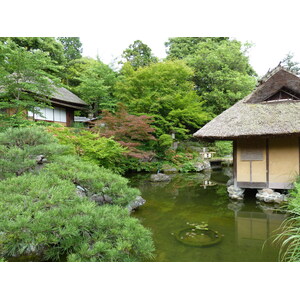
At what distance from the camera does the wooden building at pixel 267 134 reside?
6484 mm

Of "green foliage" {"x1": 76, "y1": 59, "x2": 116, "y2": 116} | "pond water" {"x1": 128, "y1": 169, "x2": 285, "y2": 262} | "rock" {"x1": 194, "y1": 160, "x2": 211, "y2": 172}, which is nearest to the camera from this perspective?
"pond water" {"x1": 128, "y1": 169, "x2": 285, "y2": 262}

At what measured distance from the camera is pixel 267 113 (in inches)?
273

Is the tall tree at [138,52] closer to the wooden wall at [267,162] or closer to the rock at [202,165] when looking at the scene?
the rock at [202,165]

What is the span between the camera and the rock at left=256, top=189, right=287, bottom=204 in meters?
6.42

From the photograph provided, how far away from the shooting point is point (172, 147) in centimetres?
1468

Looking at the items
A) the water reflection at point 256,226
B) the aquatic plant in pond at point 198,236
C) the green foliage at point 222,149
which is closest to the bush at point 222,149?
the green foliage at point 222,149

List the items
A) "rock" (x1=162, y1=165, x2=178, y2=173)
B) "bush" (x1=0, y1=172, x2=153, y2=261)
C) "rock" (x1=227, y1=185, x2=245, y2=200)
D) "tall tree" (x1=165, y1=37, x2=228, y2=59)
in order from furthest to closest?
"tall tree" (x1=165, y1=37, x2=228, y2=59), "rock" (x1=162, y1=165, x2=178, y2=173), "rock" (x1=227, y1=185, x2=245, y2=200), "bush" (x1=0, y1=172, x2=153, y2=261)

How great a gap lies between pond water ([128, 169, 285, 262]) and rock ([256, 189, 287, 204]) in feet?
0.83

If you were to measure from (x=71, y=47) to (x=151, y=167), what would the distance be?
623 inches

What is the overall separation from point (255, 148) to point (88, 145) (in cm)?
582

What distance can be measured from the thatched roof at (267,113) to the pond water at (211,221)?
2.22 m

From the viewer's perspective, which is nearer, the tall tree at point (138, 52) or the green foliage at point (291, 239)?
the green foliage at point (291, 239)

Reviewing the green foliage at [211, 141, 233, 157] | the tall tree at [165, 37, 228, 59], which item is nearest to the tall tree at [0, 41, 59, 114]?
the green foliage at [211, 141, 233, 157]

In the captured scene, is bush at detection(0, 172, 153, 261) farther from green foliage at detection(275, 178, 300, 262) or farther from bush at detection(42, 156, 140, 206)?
green foliage at detection(275, 178, 300, 262)
